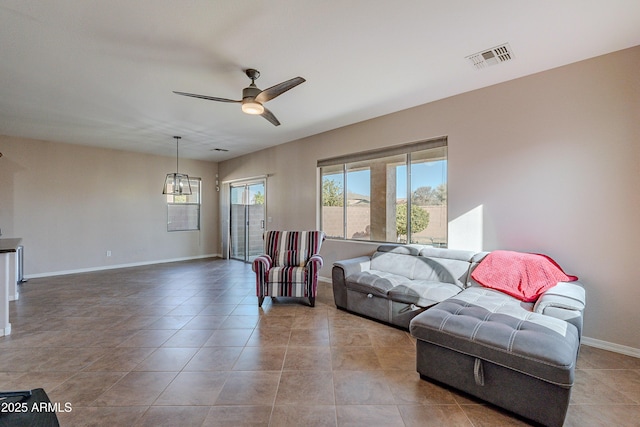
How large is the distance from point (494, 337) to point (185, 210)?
7431 mm

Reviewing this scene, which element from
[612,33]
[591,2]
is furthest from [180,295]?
[612,33]

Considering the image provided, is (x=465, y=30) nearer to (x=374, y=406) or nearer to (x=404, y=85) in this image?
(x=404, y=85)

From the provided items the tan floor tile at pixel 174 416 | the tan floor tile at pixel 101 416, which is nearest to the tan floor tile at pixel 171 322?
the tan floor tile at pixel 101 416

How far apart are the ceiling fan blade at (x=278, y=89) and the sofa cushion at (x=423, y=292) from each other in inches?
91.7

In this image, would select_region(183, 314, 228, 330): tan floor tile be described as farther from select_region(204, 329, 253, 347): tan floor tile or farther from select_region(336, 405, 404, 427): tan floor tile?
select_region(336, 405, 404, 427): tan floor tile

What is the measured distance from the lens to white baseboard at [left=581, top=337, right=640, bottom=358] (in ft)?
7.98

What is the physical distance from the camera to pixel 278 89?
2588 mm

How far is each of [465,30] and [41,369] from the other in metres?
4.37

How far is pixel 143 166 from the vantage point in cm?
671

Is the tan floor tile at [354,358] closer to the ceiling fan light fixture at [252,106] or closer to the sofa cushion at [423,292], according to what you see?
the sofa cushion at [423,292]

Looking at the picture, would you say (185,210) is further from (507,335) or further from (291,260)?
(507,335)

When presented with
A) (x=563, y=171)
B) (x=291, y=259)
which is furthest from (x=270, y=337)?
(x=563, y=171)

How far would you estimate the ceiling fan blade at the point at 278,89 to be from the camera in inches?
97.3

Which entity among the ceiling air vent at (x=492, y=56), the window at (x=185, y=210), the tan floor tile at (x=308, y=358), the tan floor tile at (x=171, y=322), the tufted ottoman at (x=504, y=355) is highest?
the ceiling air vent at (x=492, y=56)
